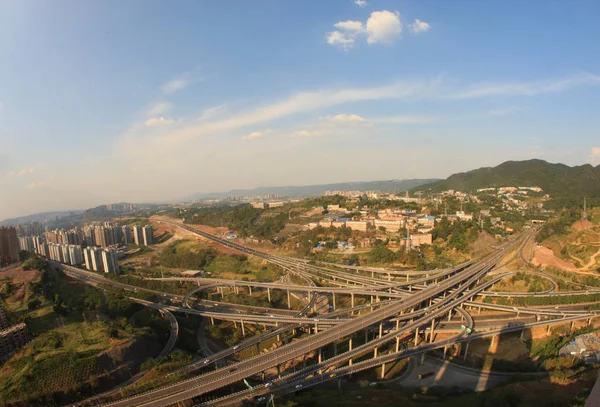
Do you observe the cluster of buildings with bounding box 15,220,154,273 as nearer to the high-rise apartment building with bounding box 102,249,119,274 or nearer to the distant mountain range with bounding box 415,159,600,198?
the high-rise apartment building with bounding box 102,249,119,274

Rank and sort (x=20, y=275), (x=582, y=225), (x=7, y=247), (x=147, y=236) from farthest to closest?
(x=147, y=236) < (x=582, y=225) < (x=7, y=247) < (x=20, y=275)

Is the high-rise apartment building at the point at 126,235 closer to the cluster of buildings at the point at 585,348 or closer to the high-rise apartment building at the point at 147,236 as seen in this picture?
the high-rise apartment building at the point at 147,236

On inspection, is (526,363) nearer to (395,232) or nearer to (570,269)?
(570,269)

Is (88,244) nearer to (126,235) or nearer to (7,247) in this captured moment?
(126,235)

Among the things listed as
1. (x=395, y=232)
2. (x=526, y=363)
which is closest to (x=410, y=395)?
(x=526, y=363)

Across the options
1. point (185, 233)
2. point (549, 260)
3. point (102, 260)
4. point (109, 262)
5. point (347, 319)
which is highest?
point (185, 233)

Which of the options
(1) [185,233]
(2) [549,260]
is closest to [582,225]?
(2) [549,260]
